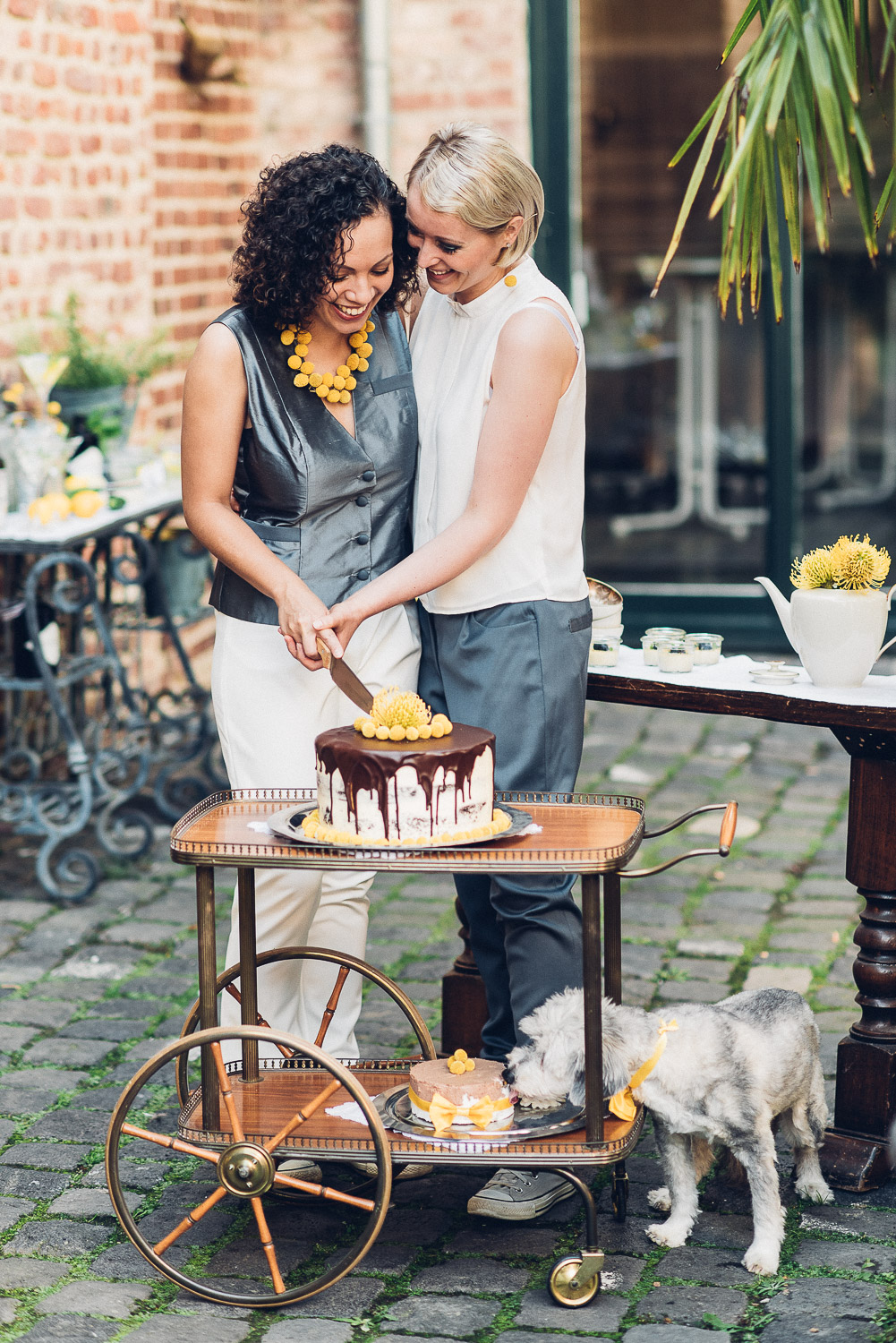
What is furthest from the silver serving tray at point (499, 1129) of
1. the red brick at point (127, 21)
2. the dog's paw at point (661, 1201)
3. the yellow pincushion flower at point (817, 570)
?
the red brick at point (127, 21)

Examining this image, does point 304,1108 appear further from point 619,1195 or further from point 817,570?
point 817,570

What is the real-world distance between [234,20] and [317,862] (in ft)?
17.1

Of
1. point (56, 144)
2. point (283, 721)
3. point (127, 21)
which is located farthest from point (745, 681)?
point (127, 21)

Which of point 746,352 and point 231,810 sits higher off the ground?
point 746,352

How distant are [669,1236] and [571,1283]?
260mm

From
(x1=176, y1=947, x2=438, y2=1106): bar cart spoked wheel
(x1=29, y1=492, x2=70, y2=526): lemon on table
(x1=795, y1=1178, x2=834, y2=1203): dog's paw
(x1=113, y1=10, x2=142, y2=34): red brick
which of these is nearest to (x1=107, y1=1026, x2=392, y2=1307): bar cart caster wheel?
(x1=176, y1=947, x2=438, y2=1106): bar cart spoked wheel

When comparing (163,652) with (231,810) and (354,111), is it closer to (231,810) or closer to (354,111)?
(354,111)

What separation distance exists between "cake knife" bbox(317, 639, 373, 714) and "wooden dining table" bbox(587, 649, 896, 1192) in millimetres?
612

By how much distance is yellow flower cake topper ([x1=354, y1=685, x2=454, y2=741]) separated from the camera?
2691 mm

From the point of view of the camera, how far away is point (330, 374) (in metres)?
3.09

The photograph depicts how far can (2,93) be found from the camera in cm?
511

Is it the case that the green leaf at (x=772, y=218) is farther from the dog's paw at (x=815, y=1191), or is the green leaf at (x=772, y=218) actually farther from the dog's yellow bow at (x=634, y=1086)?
the dog's paw at (x=815, y=1191)

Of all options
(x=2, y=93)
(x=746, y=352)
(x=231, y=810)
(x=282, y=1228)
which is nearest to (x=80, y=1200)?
(x=282, y=1228)

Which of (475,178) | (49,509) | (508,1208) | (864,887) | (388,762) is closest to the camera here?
(388,762)
